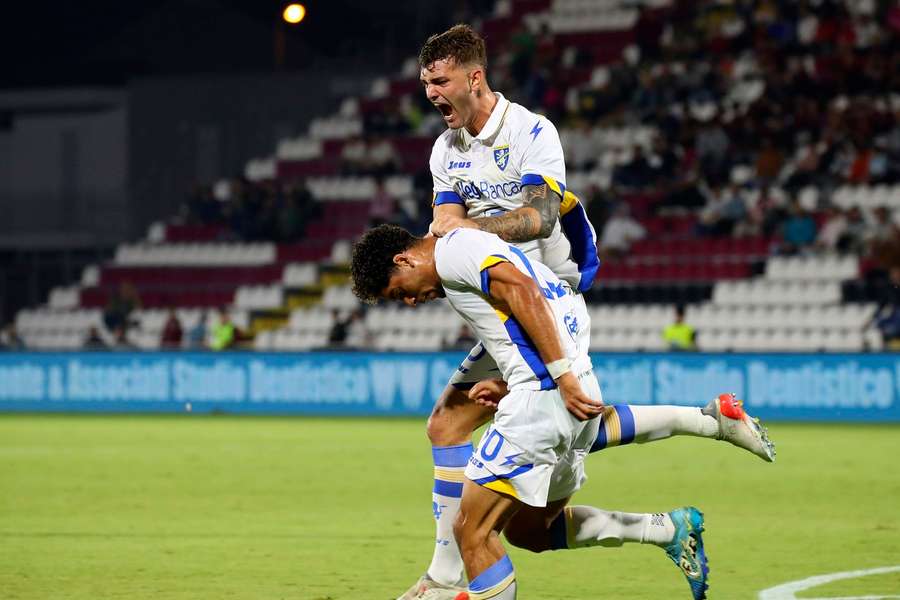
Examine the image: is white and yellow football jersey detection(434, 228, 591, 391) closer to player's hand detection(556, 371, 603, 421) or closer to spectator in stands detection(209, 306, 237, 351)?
Result: player's hand detection(556, 371, 603, 421)

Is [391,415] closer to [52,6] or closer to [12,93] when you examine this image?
[12,93]

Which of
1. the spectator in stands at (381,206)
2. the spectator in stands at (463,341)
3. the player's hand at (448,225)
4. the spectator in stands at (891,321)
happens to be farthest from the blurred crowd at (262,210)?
the player's hand at (448,225)

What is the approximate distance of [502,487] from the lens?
589 cm

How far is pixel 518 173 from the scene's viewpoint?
23.1 ft

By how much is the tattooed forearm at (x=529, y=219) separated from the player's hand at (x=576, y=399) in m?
0.92

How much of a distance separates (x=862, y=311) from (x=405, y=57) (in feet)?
58.3

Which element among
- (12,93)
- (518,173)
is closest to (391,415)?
(518,173)

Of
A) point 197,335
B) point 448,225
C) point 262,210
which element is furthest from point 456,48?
point 262,210

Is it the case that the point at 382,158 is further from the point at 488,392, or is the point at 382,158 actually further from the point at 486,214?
the point at 488,392

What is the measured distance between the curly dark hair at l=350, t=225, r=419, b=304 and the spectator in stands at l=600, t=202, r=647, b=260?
18.6 metres

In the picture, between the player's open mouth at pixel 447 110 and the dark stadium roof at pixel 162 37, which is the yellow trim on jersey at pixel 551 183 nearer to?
the player's open mouth at pixel 447 110

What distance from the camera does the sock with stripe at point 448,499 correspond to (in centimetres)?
698

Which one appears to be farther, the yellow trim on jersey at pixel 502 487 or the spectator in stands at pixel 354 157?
the spectator in stands at pixel 354 157

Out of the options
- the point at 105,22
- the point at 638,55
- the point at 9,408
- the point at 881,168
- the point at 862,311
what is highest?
the point at 105,22
